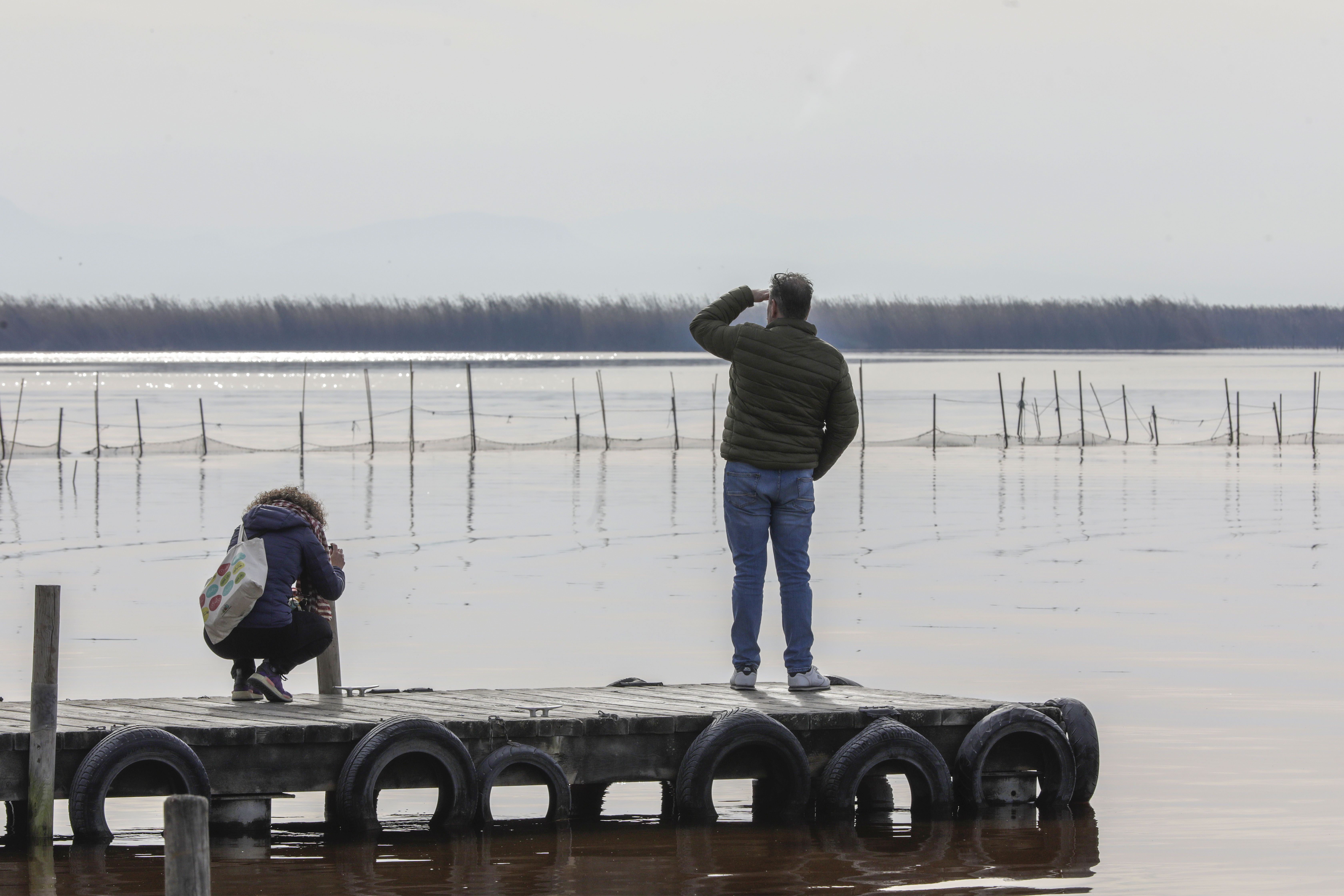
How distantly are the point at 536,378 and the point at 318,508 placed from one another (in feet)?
484

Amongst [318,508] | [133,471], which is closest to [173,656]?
[318,508]

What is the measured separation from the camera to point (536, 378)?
15675 centimetres

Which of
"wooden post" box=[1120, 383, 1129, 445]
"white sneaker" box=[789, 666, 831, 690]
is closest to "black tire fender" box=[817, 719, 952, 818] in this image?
"white sneaker" box=[789, 666, 831, 690]

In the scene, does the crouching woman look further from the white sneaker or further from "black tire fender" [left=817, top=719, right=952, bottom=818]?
"black tire fender" [left=817, top=719, right=952, bottom=818]

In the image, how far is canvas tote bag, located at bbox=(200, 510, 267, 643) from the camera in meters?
9.48

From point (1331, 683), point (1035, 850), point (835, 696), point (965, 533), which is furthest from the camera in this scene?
point (965, 533)

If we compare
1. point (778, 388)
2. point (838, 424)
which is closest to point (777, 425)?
point (778, 388)

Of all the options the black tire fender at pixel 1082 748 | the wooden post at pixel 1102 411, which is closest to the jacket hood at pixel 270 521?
the black tire fender at pixel 1082 748

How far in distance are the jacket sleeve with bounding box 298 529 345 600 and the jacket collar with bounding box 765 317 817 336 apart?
2476 millimetres

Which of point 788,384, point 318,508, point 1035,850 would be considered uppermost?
point 788,384

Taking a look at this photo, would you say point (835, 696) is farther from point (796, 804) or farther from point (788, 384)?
point (788, 384)

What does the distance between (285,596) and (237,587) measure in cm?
25

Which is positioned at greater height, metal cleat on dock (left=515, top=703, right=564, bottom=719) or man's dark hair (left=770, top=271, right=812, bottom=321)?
man's dark hair (left=770, top=271, right=812, bottom=321)

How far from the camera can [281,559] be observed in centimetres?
955
